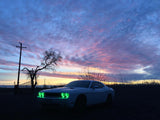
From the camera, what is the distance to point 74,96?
6.82 m

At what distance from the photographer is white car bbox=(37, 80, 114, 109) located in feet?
21.7

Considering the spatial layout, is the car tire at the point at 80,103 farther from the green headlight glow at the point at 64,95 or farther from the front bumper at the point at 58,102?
the green headlight glow at the point at 64,95

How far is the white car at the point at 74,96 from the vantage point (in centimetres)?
661

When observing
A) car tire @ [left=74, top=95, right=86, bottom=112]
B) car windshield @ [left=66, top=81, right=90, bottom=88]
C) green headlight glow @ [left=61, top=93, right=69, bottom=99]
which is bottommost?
car tire @ [left=74, top=95, right=86, bottom=112]

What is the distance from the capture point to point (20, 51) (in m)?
33.0

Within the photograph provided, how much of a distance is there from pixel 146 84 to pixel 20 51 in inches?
911

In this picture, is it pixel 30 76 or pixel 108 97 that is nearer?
pixel 108 97

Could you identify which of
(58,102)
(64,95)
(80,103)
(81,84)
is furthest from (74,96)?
(81,84)

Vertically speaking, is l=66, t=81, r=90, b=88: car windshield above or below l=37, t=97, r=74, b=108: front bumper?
above

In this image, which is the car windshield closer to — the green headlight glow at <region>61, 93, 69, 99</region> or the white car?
the white car

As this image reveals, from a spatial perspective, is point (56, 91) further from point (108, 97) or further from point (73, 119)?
point (108, 97)

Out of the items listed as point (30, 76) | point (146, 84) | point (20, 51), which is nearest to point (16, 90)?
point (20, 51)

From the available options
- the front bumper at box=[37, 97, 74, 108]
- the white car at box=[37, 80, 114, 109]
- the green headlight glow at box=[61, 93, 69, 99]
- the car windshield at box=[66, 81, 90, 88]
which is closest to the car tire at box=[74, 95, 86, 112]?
the white car at box=[37, 80, 114, 109]

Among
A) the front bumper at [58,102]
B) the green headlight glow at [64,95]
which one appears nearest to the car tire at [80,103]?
the front bumper at [58,102]
